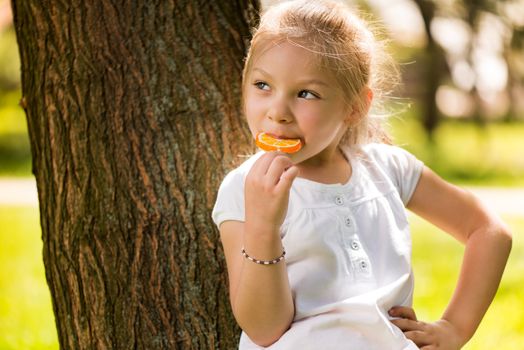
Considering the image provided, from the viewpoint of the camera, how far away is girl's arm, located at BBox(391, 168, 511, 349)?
2436 millimetres

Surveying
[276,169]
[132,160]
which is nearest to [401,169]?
[276,169]

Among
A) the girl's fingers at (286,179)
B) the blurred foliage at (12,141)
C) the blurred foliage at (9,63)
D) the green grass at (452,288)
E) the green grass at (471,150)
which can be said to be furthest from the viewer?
the blurred foliage at (9,63)

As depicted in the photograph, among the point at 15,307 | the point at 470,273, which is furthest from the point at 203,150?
the point at 15,307

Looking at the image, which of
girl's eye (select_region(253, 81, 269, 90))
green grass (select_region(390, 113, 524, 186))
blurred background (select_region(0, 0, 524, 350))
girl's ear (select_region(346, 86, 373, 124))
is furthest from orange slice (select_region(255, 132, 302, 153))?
green grass (select_region(390, 113, 524, 186))

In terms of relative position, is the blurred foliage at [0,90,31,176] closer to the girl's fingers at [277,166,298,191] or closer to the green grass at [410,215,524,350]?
the green grass at [410,215,524,350]

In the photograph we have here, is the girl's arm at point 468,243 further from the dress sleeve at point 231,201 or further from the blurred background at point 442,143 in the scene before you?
the dress sleeve at point 231,201

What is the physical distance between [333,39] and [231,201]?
511 millimetres

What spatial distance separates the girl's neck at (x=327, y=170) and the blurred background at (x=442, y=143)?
505 millimetres

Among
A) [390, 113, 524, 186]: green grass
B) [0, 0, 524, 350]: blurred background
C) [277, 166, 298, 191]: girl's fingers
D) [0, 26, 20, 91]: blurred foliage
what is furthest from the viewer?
[0, 26, 20, 91]: blurred foliage

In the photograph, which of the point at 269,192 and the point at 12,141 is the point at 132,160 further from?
the point at 12,141

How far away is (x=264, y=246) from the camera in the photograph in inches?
74.5

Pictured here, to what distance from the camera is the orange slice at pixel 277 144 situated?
198 cm

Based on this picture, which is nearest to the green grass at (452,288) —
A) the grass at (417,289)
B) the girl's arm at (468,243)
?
the grass at (417,289)

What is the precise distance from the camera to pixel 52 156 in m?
2.60
